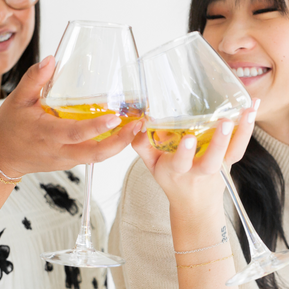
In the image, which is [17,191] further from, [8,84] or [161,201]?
[8,84]

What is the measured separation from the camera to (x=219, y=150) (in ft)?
1.94

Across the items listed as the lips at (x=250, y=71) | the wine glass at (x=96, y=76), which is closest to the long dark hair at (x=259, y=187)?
the lips at (x=250, y=71)

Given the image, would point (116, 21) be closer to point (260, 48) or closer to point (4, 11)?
point (4, 11)

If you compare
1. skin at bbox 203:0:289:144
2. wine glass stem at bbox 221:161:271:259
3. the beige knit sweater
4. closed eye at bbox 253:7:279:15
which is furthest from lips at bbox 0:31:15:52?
wine glass stem at bbox 221:161:271:259

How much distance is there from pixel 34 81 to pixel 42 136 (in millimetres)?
108

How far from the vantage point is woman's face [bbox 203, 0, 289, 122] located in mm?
1131

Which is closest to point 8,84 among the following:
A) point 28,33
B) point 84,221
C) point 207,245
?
point 28,33

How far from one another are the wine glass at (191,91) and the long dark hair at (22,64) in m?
1.16

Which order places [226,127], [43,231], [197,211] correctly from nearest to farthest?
[226,127] < [197,211] < [43,231]

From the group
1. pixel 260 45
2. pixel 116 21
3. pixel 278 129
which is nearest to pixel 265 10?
pixel 260 45

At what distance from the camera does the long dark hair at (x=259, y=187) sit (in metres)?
1.35

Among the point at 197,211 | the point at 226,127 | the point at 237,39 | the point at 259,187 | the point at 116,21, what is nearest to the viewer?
the point at 226,127

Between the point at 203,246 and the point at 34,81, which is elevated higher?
the point at 34,81

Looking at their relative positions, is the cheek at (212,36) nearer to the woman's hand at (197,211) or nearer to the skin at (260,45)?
the skin at (260,45)
